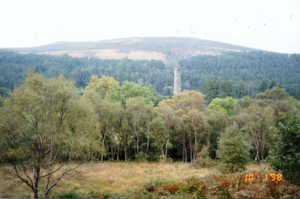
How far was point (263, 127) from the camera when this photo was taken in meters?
22.5

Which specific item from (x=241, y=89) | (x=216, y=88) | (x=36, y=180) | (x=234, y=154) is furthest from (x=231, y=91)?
(x=36, y=180)

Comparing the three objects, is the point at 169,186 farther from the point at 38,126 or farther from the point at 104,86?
the point at 104,86

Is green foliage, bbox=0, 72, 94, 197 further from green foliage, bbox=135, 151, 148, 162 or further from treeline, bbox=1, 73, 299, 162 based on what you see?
green foliage, bbox=135, 151, 148, 162

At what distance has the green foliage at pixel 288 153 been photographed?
4.77 meters

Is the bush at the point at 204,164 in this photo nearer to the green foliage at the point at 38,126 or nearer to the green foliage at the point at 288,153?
the green foliage at the point at 38,126

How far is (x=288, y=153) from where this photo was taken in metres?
5.07

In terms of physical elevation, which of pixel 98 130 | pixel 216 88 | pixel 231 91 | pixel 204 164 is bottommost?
pixel 204 164

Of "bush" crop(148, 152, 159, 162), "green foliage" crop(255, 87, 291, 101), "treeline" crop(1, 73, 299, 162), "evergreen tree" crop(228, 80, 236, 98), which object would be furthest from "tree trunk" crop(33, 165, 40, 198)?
"evergreen tree" crop(228, 80, 236, 98)

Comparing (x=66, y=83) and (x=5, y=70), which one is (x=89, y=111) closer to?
(x=66, y=83)

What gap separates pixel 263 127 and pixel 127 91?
21.6m

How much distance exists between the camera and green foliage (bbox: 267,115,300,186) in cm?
477

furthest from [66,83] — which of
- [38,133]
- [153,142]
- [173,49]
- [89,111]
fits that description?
[173,49]

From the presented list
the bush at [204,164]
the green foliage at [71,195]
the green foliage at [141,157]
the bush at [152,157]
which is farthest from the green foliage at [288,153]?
the bush at [152,157]

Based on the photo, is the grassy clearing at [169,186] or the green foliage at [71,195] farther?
the green foliage at [71,195]
